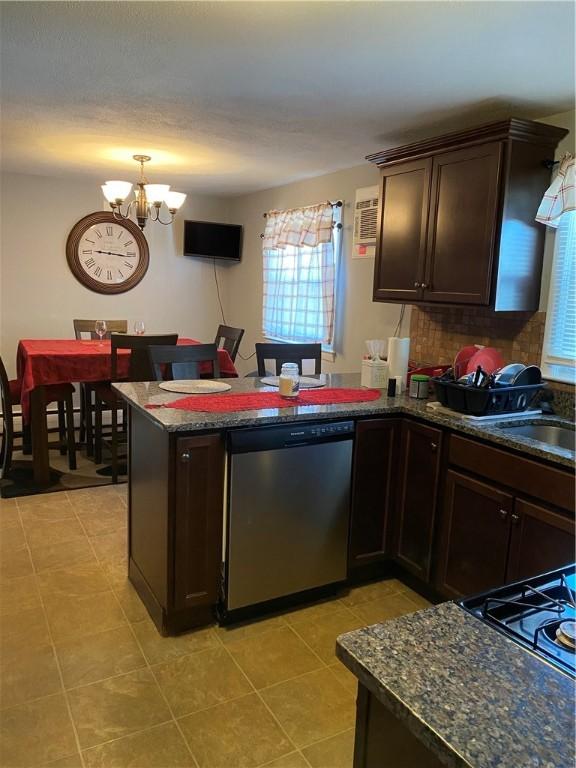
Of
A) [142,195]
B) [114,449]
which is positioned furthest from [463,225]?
[114,449]

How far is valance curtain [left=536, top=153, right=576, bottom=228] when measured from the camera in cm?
246

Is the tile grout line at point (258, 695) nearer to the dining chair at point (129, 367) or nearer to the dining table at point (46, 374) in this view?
the dining chair at point (129, 367)

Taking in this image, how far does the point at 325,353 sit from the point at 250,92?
2260 mm

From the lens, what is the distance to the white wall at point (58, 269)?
17.1ft

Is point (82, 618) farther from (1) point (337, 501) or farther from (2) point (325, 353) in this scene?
(2) point (325, 353)

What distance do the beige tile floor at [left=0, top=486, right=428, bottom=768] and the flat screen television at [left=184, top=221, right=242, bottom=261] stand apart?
3710 millimetres

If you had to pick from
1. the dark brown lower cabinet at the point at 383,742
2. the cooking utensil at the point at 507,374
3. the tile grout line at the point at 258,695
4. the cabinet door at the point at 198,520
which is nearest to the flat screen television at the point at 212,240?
the cooking utensil at the point at 507,374

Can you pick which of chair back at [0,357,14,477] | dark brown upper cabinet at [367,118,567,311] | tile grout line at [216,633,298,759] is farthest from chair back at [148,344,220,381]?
tile grout line at [216,633,298,759]

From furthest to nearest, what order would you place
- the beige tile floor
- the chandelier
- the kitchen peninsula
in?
the chandelier < the kitchen peninsula < the beige tile floor

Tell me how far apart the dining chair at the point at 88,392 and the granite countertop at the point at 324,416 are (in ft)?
5.57

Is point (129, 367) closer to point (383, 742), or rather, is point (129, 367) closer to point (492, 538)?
point (492, 538)

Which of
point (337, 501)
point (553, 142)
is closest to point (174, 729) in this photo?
point (337, 501)

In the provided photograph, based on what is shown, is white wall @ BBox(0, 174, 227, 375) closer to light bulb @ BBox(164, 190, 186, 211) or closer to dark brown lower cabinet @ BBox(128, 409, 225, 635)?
light bulb @ BBox(164, 190, 186, 211)

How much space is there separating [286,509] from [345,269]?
7.75ft
